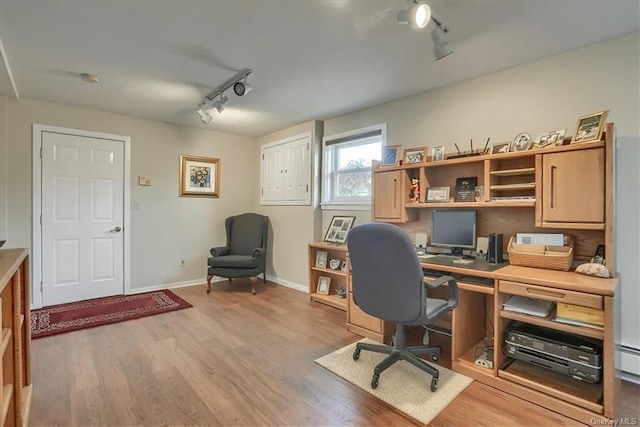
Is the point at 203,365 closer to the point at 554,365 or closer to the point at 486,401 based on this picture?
the point at 486,401

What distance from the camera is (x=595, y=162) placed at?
1.94m

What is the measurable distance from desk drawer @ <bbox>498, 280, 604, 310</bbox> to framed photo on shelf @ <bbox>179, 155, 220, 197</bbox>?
4076 millimetres

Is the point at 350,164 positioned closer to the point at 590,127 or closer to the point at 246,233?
the point at 246,233

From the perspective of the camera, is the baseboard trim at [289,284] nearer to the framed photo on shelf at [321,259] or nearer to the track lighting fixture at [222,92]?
the framed photo on shelf at [321,259]

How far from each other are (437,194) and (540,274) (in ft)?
3.57

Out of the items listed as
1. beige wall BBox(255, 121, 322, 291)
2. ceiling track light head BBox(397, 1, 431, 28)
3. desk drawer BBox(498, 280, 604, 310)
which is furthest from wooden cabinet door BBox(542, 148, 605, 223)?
beige wall BBox(255, 121, 322, 291)

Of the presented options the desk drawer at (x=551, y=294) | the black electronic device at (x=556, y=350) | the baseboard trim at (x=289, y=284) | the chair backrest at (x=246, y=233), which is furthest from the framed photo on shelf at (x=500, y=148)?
the chair backrest at (x=246, y=233)

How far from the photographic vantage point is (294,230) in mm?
4520

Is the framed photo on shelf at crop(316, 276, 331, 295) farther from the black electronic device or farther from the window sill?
the black electronic device

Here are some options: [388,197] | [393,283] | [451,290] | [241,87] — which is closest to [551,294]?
[451,290]

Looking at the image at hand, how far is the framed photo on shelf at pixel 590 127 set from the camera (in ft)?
6.50

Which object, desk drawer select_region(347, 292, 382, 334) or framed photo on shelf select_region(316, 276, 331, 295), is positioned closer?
desk drawer select_region(347, 292, 382, 334)

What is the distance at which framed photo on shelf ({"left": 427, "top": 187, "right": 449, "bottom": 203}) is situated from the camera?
280cm

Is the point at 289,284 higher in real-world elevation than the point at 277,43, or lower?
lower
